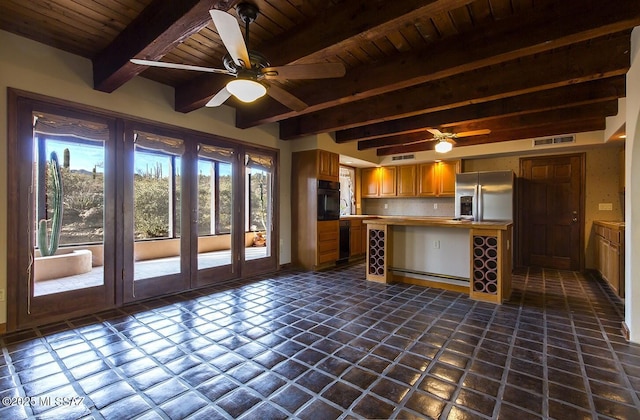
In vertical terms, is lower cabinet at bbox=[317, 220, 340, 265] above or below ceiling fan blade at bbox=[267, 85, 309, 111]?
below

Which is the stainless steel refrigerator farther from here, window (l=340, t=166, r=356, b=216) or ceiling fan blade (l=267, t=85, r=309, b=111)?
ceiling fan blade (l=267, t=85, r=309, b=111)

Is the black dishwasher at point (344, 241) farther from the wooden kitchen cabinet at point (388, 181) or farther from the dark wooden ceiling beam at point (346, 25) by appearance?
the dark wooden ceiling beam at point (346, 25)

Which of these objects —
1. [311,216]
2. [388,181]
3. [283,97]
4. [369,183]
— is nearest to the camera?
[283,97]

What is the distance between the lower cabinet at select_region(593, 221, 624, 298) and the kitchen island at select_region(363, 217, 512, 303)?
3.95ft

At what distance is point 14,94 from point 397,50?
11.8ft

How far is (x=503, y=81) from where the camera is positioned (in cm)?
312

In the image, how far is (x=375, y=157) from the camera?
7062mm

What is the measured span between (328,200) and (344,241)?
1006mm

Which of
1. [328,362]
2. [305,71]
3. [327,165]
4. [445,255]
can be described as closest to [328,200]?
[327,165]

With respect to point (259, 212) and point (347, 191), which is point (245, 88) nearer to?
point (259, 212)

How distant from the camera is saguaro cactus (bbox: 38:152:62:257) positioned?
9.67ft

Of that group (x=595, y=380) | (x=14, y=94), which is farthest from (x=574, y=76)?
(x=14, y=94)

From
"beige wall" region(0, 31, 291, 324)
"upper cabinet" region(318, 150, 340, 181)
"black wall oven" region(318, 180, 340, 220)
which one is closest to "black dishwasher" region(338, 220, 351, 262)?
"black wall oven" region(318, 180, 340, 220)

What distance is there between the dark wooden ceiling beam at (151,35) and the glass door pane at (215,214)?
1415 millimetres
